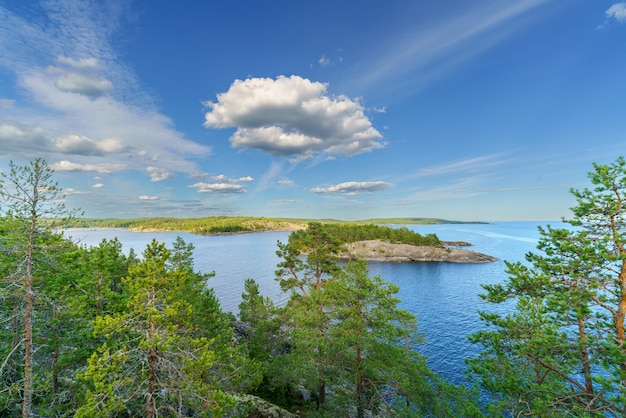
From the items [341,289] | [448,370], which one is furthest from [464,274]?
[341,289]

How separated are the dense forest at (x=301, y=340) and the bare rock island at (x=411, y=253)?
232 ft

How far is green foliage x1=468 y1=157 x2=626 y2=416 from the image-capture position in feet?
31.6

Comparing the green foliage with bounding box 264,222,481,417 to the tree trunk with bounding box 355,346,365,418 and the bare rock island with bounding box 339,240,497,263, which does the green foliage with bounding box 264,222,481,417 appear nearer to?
the tree trunk with bounding box 355,346,365,418

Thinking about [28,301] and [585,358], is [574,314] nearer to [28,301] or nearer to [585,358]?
[585,358]

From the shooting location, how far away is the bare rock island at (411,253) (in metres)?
89.6

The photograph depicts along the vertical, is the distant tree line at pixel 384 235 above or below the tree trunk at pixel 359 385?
above

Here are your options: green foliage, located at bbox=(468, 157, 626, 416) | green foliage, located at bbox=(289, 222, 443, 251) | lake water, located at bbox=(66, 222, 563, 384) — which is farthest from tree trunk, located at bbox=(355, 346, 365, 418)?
green foliage, located at bbox=(289, 222, 443, 251)

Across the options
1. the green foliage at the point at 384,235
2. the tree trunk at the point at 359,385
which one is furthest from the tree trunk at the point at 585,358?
the green foliage at the point at 384,235

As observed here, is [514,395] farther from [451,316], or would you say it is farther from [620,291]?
[451,316]

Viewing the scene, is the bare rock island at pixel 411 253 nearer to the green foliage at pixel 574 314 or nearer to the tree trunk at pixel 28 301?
the green foliage at pixel 574 314

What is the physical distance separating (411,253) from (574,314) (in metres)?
88.6

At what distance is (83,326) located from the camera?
1479cm

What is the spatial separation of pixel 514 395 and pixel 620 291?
217 inches

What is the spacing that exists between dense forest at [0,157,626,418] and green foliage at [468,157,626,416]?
6 centimetres
